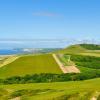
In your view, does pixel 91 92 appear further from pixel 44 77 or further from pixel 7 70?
pixel 7 70

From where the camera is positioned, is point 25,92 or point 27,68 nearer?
point 25,92

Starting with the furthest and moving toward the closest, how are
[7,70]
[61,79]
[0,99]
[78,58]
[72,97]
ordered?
[78,58] → [7,70] → [61,79] → [0,99] → [72,97]

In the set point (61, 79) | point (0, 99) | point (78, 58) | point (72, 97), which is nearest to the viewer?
point (72, 97)

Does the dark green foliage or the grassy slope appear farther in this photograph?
the grassy slope

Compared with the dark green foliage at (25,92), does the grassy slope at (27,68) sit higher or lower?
higher

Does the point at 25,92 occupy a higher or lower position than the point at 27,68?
lower

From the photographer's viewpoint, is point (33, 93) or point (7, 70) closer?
point (33, 93)

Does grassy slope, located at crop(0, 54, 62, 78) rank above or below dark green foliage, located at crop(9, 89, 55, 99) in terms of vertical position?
above


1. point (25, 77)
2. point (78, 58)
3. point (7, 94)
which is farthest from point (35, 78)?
point (78, 58)

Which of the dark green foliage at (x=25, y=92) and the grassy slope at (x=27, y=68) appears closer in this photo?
the dark green foliage at (x=25, y=92)
